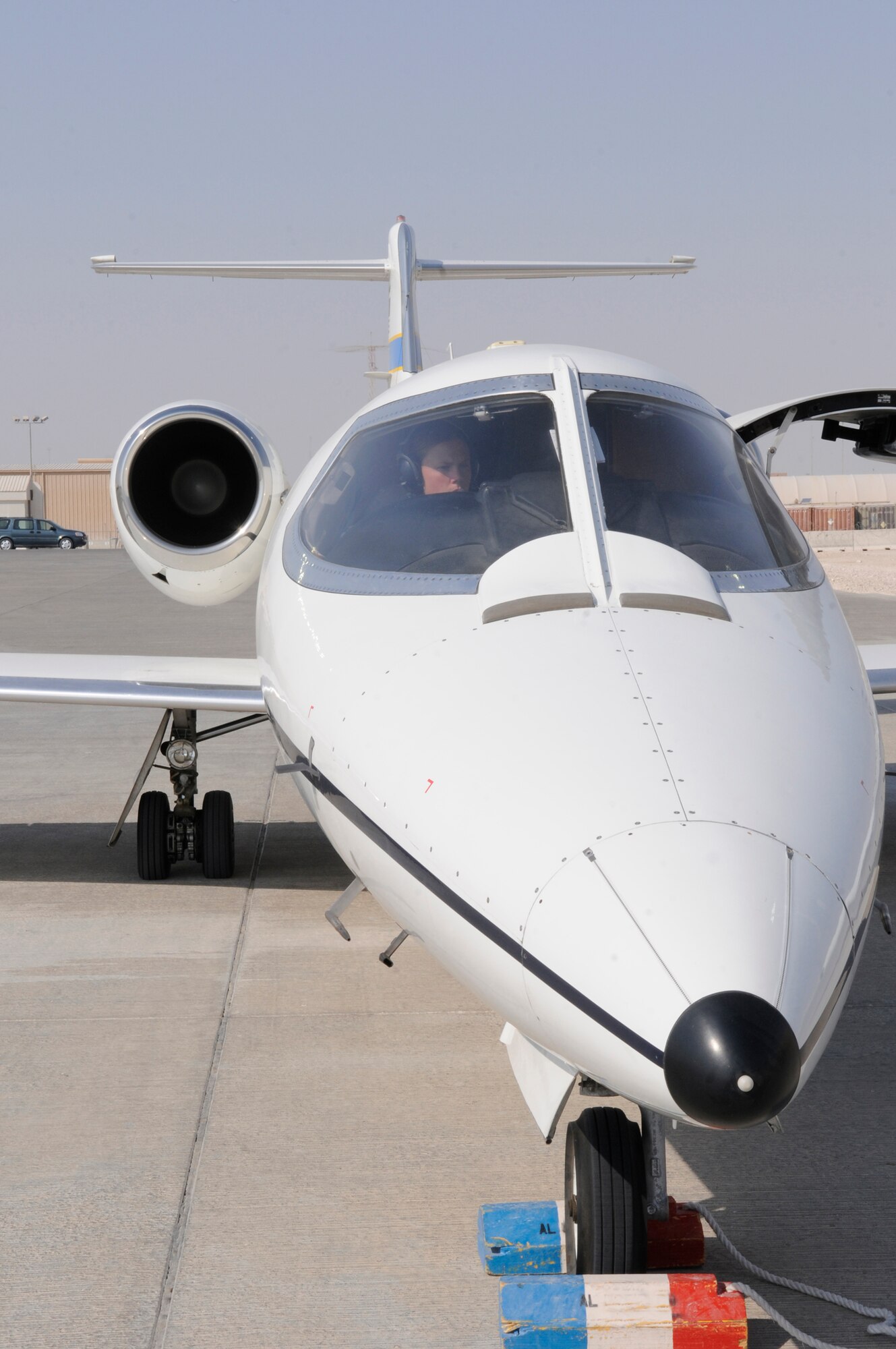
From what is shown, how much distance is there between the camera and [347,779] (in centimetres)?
326

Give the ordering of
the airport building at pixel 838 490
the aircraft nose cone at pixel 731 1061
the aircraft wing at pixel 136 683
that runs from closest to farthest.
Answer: the aircraft nose cone at pixel 731 1061
the aircraft wing at pixel 136 683
the airport building at pixel 838 490

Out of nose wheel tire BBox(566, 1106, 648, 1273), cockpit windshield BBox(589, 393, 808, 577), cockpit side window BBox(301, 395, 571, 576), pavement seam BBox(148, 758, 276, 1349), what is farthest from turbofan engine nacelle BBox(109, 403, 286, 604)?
nose wheel tire BBox(566, 1106, 648, 1273)

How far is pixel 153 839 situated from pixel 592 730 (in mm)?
4902

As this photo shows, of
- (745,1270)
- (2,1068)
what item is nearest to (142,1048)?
(2,1068)

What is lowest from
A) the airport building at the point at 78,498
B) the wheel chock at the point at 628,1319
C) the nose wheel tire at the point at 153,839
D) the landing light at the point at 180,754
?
the wheel chock at the point at 628,1319

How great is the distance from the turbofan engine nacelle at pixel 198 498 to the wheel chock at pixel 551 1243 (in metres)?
4.67

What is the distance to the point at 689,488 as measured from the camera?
4.06m

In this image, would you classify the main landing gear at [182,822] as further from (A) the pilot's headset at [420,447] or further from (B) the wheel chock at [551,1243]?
(B) the wheel chock at [551,1243]

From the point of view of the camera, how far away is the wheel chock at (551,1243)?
3.30 m

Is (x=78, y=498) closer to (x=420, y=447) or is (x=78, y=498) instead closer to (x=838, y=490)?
(x=838, y=490)

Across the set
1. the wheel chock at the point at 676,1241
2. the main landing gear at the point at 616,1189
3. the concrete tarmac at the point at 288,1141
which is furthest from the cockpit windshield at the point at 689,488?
the concrete tarmac at the point at 288,1141

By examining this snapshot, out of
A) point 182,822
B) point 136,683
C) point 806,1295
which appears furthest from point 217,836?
point 806,1295

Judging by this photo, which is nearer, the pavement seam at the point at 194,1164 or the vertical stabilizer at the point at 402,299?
the pavement seam at the point at 194,1164

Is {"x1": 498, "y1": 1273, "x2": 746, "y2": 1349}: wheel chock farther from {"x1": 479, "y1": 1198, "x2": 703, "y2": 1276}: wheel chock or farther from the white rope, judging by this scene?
{"x1": 479, "y1": 1198, "x2": 703, "y2": 1276}: wheel chock
